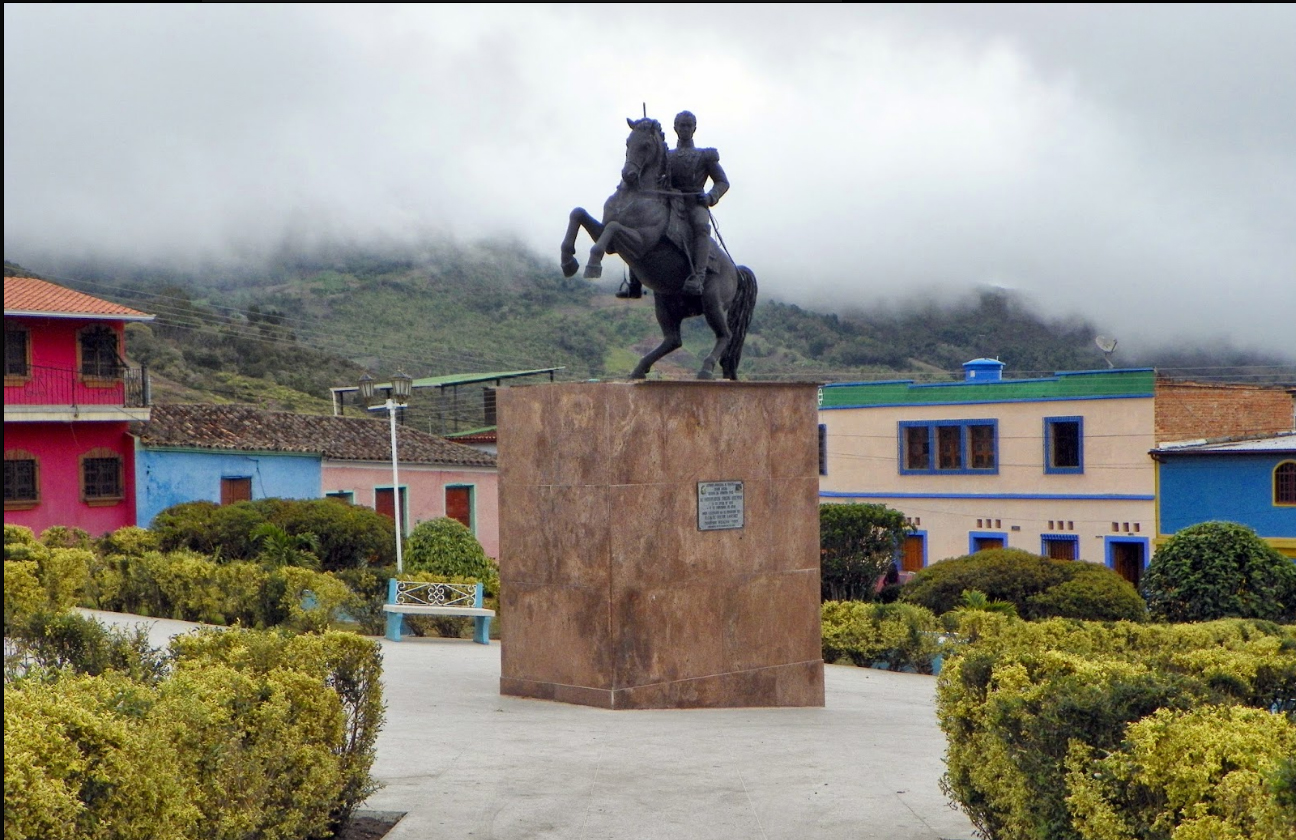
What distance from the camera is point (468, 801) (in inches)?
265

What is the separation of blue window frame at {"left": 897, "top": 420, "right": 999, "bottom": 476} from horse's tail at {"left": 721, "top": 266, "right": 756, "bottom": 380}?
24540mm

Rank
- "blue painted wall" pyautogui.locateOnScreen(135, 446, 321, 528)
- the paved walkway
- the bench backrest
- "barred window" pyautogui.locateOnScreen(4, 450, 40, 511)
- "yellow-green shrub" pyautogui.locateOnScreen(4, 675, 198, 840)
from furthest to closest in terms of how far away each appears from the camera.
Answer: "blue painted wall" pyautogui.locateOnScreen(135, 446, 321, 528) → "barred window" pyautogui.locateOnScreen(4, 450, 40, 511) → the bench backrest → the paved walkway → "yellow-green shrub" pyautogui.locateOnScreen(4, 675, 198, 840)

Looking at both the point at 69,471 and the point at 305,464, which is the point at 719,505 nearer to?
the point at 69,471

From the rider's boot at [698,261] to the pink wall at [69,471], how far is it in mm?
21712

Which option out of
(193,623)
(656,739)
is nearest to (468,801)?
(656,739)

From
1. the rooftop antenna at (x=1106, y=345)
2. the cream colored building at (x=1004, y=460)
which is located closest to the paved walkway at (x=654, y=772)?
the cream colored building at (x=1004, y=460)

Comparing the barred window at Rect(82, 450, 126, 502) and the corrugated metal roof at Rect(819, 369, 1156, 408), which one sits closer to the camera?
the barred window at Rect(82, 450, 126, 502)

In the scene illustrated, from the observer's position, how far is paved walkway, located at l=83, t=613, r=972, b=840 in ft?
20.7

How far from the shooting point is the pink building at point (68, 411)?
27812 mm

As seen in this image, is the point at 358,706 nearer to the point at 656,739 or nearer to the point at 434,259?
the point at 656,739

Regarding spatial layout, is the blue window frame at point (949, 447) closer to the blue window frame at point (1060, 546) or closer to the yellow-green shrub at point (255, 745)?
the blue window frame at point (1060, 546)

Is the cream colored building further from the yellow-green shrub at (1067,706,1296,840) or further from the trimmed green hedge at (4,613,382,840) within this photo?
the yellow-green shrub at (1067,706,1296,840)

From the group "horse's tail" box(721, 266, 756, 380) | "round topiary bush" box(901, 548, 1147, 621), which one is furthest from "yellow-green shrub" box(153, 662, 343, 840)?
"round topiary bush" box(901, 548, 1147, 621)

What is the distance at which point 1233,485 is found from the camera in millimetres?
30125
